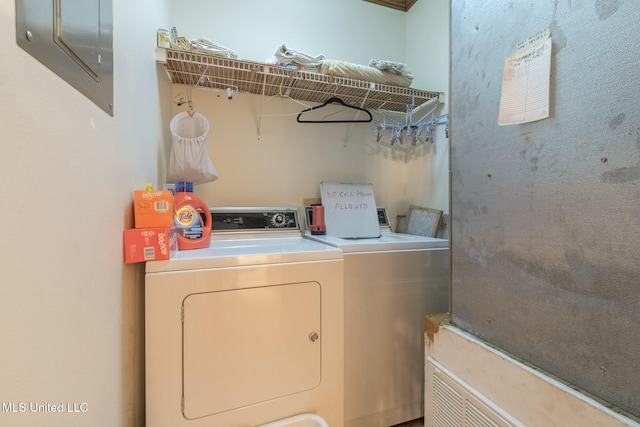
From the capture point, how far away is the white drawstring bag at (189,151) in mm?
1471

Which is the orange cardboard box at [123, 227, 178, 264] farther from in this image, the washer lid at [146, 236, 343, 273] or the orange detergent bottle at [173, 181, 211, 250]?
the orange detergent bottle at [173, 181, 211, 250]

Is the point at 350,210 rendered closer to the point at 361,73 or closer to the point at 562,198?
the point at 361,73

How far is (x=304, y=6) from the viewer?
7.23 feet

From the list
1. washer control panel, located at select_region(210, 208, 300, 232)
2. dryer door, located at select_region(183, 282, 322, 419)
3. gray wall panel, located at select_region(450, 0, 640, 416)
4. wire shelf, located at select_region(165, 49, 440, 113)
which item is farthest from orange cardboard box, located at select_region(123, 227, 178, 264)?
gray wall panel, located at select_region(450, 0, 640, 416)

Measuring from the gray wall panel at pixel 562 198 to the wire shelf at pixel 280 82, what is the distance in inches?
35.5

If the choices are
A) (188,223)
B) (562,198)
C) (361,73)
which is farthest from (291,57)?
(562,198)

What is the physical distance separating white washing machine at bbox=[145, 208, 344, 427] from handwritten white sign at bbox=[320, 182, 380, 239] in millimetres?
768

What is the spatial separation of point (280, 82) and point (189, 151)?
82cm

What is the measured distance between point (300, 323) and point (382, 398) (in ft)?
2.49

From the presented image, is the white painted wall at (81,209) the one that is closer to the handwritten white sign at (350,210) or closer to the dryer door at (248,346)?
the dryer door at (248,346)

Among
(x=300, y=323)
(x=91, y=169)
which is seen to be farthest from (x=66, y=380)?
(x=300, y=323)

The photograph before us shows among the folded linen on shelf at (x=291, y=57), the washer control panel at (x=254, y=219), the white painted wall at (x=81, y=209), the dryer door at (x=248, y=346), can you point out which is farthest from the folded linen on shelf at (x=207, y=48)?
the dryer door at (x=248, y=346)

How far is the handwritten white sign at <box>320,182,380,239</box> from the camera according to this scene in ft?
6.68

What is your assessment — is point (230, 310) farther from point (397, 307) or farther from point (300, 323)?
point (397, 307)
